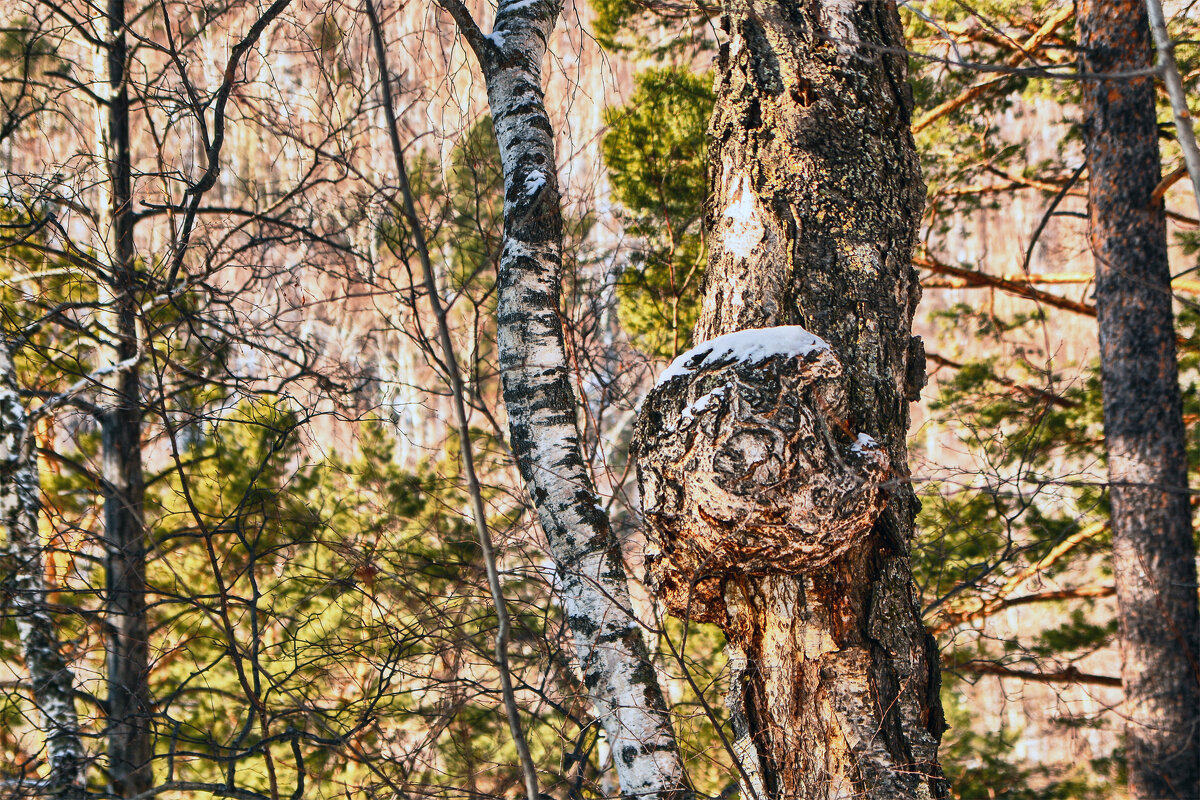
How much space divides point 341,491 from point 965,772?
4924 mm

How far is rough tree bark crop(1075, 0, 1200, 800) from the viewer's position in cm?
406

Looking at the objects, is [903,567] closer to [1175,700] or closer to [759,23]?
[759,23]

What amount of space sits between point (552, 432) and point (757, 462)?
0.98 m

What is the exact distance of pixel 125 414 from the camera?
4055mm

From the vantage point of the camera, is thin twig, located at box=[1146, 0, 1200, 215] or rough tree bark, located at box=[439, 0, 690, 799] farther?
rough tree bark, located at box=[439, 0, 690, 799]

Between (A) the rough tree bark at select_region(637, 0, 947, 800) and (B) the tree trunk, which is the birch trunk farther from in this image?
(A) the rough tree bark at select_region(637, 0, 947, 800)

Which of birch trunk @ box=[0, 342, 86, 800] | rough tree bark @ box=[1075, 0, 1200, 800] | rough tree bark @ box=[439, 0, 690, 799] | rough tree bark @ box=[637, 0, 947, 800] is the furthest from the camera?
rough tree bark @ box=[1075, 0, 1200, 800]

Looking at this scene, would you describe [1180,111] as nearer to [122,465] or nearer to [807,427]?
[807,427]

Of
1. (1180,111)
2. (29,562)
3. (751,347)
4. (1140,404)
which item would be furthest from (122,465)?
(1140,404)

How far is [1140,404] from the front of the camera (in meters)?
4.24

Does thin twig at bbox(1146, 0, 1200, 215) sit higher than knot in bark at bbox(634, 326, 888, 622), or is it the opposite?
thin twig at bbox(1146, 0, 1200, 215)

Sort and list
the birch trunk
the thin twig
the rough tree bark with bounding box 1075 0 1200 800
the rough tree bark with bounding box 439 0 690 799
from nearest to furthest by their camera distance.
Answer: the thin twig
the rough tree bark with bounding box 439 0 690 799
the birch trunk
the rough tree bark with bounding box 1075 0 1200 800

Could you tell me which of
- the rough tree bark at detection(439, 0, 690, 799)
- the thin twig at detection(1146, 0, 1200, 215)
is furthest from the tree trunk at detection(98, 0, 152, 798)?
the thin twig at detection(1146, 0, 1200, 215)

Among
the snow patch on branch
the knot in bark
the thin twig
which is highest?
the thin twig
